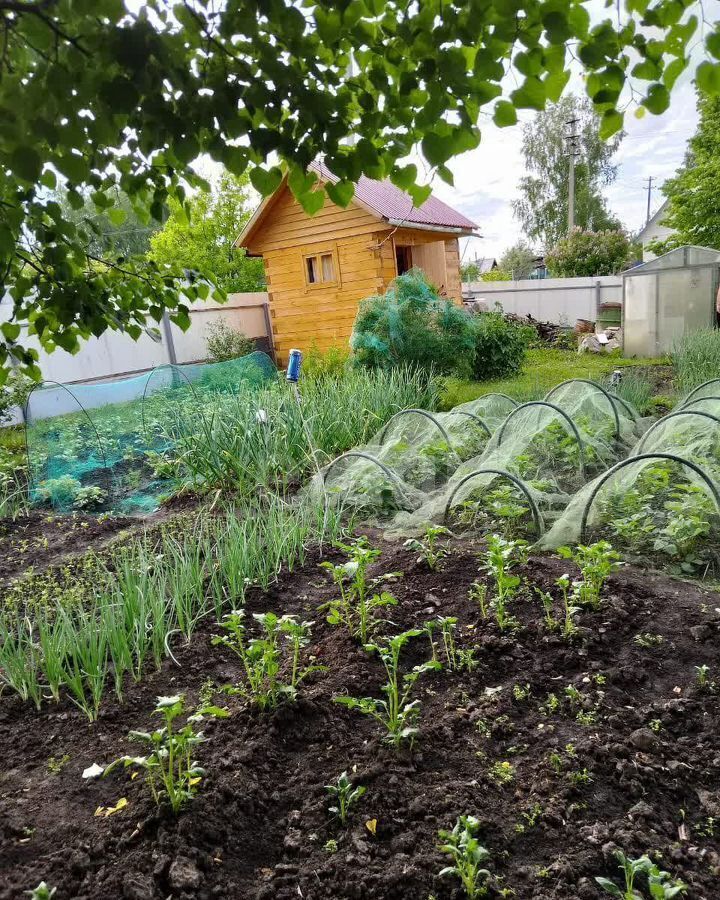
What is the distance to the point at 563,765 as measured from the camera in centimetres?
174

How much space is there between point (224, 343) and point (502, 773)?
12.1 meters

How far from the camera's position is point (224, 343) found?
513 inches

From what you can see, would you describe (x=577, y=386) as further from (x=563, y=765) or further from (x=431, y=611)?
(x=563, y=765)

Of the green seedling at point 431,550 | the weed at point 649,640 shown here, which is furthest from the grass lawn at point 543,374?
the weed at point 649,640

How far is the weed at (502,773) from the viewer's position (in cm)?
172

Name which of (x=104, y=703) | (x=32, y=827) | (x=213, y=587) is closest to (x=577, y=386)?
(x=213, y=587)

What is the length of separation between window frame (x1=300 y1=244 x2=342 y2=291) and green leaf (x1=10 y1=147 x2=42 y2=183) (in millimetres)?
10569

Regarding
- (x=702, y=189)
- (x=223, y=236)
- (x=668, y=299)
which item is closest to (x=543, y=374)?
(x=668, y=299)

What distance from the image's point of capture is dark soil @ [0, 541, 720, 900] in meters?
1.45

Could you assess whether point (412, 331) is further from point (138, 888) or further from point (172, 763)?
point (138, 888)

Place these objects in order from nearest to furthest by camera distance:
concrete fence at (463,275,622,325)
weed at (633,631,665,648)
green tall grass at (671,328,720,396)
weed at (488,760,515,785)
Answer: weed at (488,760,515,785) → weed at (633,631,665,648) → green tall grass at (671,328,720,396) → concrete fence at (463,275,622,325)

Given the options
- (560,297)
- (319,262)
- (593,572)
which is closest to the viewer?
(593,572)

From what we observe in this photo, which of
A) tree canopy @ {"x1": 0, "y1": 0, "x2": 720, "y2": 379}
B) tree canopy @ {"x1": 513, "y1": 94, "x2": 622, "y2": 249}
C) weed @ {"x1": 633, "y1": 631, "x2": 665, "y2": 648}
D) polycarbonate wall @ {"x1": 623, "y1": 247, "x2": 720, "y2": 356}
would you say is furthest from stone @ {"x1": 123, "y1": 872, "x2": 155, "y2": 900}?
tree canopy @ {"x1": 513, "y1": 94, "x2": 622, "y2": 249}

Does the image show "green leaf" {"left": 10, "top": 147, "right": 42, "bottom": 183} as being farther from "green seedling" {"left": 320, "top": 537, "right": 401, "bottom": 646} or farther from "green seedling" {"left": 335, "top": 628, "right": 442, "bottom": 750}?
"green seedling" {"left": 320, "top": 537, "right": 401, "bottom": 646}
